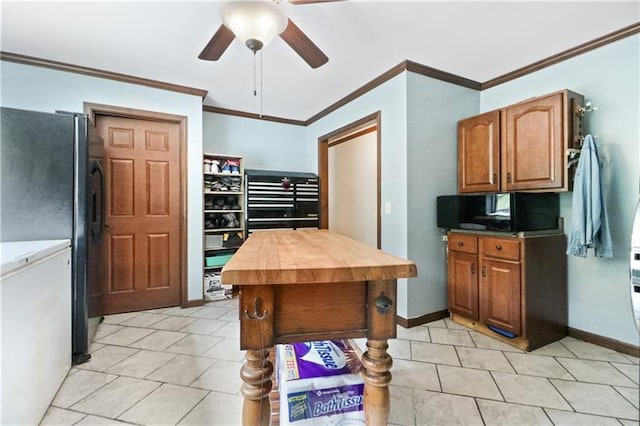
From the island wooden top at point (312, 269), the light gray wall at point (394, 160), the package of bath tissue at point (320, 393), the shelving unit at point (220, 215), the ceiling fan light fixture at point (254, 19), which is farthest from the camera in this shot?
the shelving unit at point (220, 215)

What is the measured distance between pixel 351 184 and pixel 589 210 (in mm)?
3184

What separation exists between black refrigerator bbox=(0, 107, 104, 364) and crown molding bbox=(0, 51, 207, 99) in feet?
3.44

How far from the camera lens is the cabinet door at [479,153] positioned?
259cm

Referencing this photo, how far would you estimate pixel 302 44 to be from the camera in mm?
1773

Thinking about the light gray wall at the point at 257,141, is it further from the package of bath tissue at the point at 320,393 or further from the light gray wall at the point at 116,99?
the package of bath tissue at the point at 320,393

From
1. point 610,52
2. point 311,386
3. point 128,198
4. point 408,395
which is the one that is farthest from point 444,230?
point 128,198

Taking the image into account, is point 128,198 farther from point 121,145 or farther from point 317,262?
point 317,262

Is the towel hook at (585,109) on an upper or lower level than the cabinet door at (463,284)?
upper

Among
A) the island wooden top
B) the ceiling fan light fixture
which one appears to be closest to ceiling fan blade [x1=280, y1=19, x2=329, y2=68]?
the ceiling fan light fixture

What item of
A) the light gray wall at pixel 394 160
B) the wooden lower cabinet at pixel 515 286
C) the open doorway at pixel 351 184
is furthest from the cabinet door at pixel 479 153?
the open doorway at pixel 351 184

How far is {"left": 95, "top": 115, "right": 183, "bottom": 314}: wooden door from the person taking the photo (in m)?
2.94

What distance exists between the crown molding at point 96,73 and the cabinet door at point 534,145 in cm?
321

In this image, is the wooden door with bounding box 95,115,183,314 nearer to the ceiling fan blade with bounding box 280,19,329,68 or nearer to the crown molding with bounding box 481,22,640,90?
the ceiling fan blade with bounding box 280,19,329,68

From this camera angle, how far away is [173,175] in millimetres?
3201
